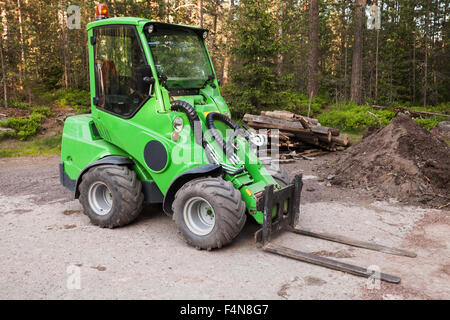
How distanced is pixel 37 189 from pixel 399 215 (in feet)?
24.2

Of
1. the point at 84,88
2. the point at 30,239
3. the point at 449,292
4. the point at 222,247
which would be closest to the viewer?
the point at 449,292

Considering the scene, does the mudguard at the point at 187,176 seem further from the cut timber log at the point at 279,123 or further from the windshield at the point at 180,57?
the cut timber log at the point at 279,123

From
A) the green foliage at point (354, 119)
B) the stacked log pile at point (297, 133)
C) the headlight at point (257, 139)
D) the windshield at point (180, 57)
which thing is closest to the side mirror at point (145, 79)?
the windshield at point (180, 57)

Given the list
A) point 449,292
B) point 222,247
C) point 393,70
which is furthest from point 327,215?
point 393,70

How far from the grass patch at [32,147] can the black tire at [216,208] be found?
9.28 m

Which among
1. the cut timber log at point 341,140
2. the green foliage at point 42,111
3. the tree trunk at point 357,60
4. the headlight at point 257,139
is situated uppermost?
the tree trunk at point 357,60

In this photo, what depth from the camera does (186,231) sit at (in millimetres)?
5352

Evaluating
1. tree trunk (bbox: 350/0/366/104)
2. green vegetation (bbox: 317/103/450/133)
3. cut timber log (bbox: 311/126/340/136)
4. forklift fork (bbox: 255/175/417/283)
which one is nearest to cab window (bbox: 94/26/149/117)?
forklift fork (bbox: 255/175/417/283)

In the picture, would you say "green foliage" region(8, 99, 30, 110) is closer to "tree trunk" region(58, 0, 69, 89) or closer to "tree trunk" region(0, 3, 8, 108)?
"tree trunk" region(0, 3, 8, 108)

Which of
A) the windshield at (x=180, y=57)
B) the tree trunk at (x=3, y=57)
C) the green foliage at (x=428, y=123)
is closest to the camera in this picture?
the windshield at (x=180, y=57)

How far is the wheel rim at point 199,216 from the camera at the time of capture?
5310mm

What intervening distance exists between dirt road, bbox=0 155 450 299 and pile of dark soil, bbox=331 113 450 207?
0.60m

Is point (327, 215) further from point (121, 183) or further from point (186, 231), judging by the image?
point (121, 183)

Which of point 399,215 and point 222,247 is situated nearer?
point 222,247
